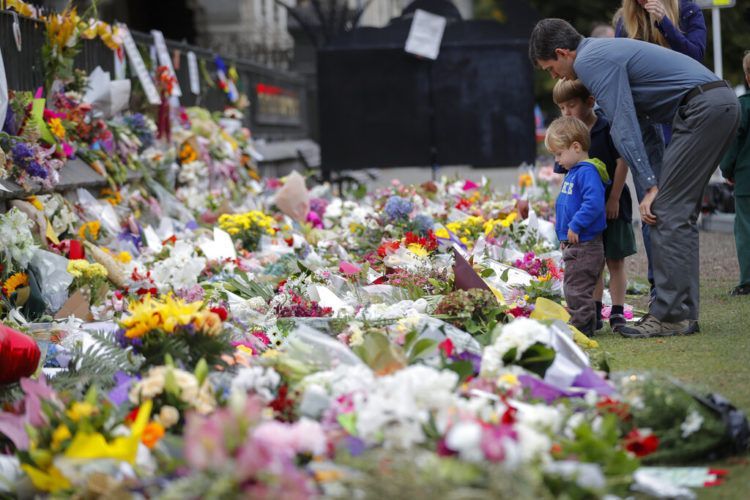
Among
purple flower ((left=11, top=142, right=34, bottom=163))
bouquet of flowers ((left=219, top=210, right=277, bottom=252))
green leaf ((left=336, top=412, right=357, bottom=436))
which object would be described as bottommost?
bouquet of flowers ((left=219, top=210, right=277, bottom=252))

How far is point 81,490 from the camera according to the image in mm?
2961

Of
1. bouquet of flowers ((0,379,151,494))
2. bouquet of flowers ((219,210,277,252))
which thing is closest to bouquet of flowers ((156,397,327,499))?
bouquet of flowers ((0,379,151,494))

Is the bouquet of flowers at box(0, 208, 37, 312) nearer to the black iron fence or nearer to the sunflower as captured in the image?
the sunflower

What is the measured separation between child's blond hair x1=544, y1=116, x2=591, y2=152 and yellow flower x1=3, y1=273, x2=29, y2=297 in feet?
9.08

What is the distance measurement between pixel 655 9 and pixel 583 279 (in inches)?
60.7

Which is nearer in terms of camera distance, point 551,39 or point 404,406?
point 404,406

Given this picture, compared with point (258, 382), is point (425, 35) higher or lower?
higher

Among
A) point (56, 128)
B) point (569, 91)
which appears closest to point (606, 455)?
point (569, 91)

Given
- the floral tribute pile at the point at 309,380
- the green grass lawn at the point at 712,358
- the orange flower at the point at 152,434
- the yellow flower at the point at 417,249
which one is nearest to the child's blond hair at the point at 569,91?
the floral tribute pile at the point at 309,380

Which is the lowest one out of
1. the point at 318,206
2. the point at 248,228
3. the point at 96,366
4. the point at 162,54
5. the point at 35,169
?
the point at 318,206

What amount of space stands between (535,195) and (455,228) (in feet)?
6.14

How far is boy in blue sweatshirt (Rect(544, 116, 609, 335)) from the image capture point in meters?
5.85

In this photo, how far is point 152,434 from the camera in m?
3.26

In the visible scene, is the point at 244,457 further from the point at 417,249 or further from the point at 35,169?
the point at 35,169
